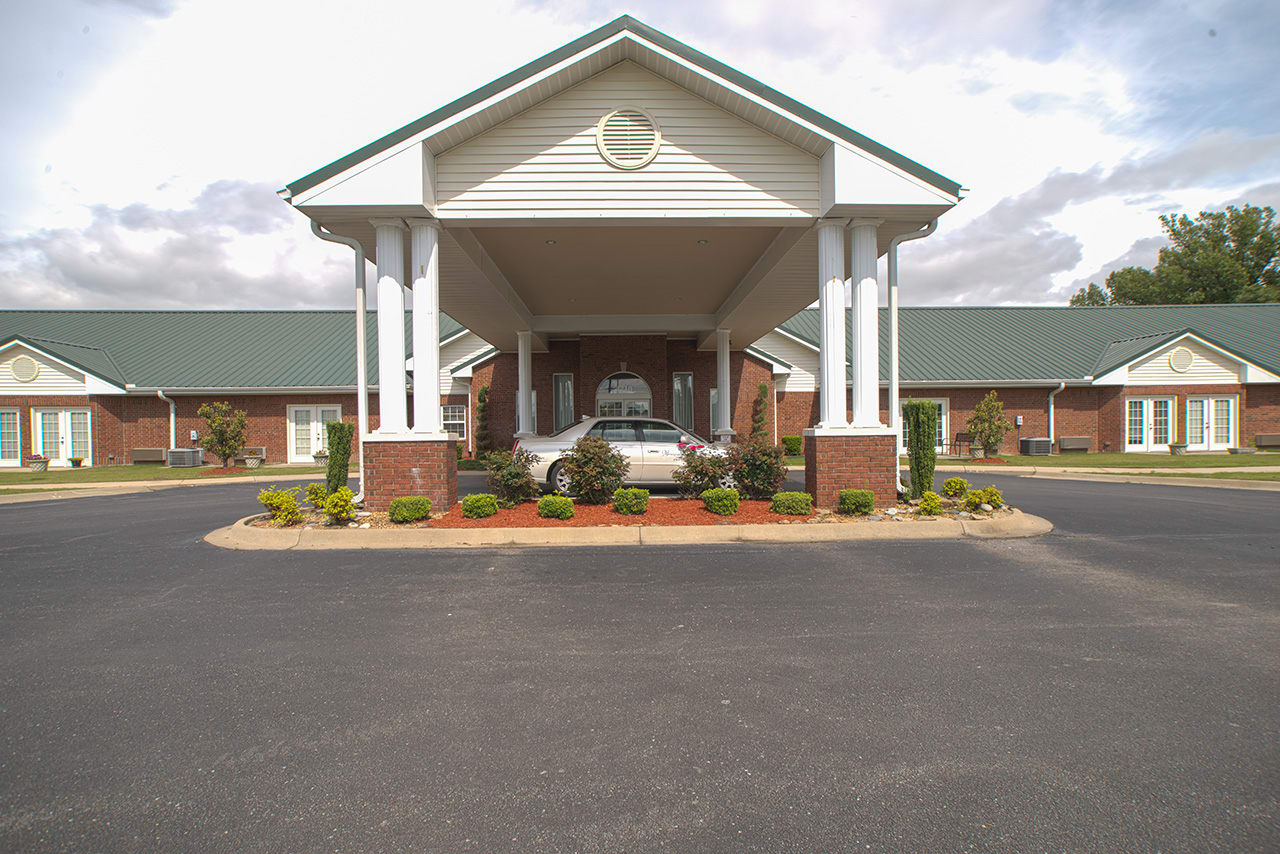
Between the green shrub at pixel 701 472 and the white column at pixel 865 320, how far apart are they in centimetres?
205

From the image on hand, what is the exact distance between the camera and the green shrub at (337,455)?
31.6 feet

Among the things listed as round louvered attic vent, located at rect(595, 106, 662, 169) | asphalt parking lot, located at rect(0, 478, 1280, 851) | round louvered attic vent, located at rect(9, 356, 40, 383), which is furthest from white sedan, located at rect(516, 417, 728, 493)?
→ round louvered attic vent, located at rect(9, 356, 40, 383)

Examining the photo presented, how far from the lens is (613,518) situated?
909cm

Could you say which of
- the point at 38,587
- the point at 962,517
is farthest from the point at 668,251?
the point at 38,587

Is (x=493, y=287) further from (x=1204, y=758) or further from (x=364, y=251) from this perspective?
(x=1204, y=758)

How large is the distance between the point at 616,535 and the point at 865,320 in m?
4.78

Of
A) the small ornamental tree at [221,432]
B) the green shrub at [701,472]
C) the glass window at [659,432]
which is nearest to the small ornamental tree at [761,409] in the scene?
the glass window at [659,432]

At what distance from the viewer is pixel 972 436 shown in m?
23.3

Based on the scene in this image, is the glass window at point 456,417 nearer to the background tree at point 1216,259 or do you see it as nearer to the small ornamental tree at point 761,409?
the small ornamental tree at point 761,409

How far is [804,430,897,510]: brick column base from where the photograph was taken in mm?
9391

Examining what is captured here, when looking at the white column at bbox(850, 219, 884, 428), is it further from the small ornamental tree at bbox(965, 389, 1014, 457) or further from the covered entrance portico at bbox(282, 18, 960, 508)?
the small ornamental tree at bbox(965, 389, 1014, 457)

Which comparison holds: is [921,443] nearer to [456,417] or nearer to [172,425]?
[456,417]

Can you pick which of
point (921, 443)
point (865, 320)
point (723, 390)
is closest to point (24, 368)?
point (723, 390)

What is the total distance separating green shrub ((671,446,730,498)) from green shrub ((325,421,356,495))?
4.93 m
